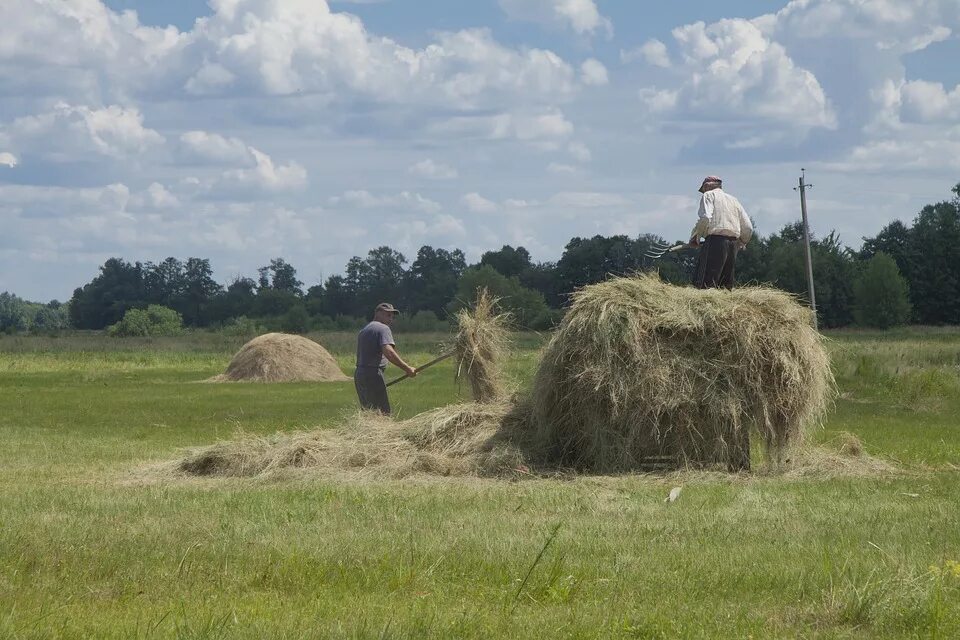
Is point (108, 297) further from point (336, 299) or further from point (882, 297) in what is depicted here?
point (882, 297)

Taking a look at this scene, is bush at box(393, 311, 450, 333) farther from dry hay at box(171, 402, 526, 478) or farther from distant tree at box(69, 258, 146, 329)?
dry hay at box(171, 402, 526, 478)

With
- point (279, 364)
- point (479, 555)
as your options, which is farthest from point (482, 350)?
point (279, 364)

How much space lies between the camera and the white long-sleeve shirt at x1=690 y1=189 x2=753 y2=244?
15672 millimetres

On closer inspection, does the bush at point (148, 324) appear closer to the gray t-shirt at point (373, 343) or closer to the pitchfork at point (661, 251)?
the gray t-shirt at point (373, 343)

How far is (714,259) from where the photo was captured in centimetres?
1586

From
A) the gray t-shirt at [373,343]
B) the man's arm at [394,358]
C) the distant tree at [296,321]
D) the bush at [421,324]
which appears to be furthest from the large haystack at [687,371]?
the distant tree at [296,321]

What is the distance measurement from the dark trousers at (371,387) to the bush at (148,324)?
87.1 metres

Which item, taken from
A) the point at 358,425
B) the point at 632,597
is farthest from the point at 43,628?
the point at 358,425

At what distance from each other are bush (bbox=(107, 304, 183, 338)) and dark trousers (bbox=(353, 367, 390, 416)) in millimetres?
87078

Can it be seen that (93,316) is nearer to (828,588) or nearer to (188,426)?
(188,426)

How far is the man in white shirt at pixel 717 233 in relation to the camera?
51.5ft

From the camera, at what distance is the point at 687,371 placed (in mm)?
14391

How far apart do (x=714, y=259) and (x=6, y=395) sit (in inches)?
1017

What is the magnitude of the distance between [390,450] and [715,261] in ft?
15.8
